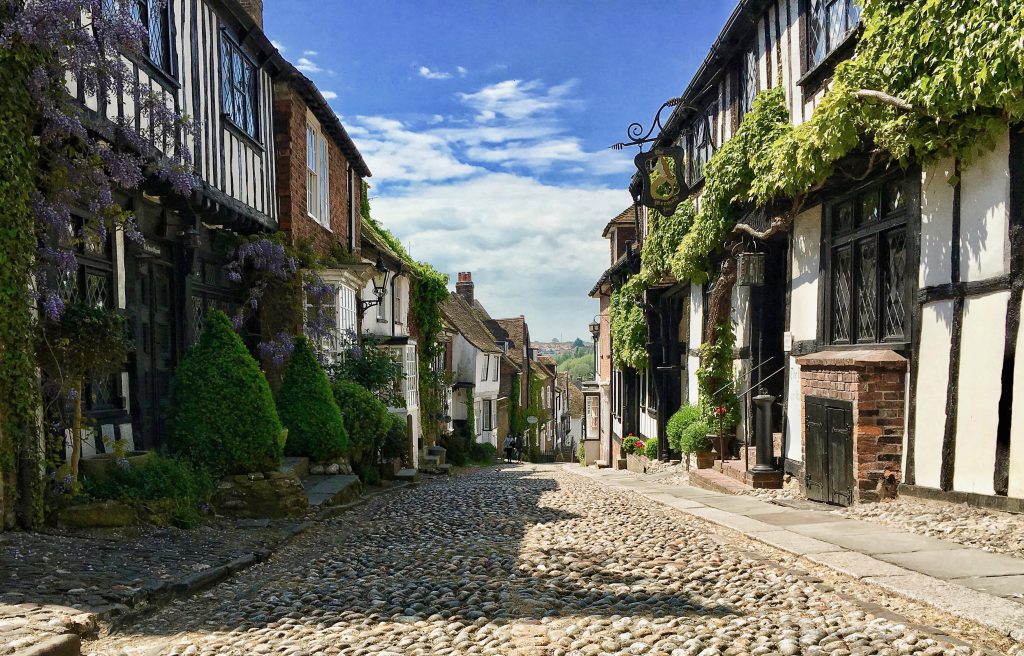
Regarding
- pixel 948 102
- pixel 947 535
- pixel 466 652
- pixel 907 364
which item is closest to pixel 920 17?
pixel 948 102

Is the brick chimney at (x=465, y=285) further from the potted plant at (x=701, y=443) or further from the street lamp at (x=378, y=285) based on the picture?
the potted plant at (x=701, y=443)

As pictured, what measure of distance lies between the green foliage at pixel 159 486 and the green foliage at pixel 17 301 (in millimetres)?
727

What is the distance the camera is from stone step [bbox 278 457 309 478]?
9594mm

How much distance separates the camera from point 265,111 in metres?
12.4

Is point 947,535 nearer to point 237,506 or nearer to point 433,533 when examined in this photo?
point 433,533

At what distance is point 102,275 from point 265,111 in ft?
17.5

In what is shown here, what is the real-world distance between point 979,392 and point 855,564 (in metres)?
2.08

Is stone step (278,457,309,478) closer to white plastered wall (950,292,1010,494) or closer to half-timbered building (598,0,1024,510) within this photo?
half-timbered building (598,0,1024,510)

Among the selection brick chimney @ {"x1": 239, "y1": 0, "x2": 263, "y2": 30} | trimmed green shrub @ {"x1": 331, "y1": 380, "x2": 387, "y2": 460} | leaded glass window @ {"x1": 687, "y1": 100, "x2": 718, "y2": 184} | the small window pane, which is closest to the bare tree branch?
the small window pane

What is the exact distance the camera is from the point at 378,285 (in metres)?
18.6

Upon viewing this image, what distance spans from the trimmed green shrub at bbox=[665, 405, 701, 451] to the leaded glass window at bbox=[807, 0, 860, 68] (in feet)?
21.0

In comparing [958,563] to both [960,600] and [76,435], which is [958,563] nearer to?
[960,600]

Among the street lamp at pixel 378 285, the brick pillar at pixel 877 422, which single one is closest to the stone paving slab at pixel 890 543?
the brick pillar at pixel 877 422

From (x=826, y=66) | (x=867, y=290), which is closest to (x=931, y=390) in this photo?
(x=867, y=290)
